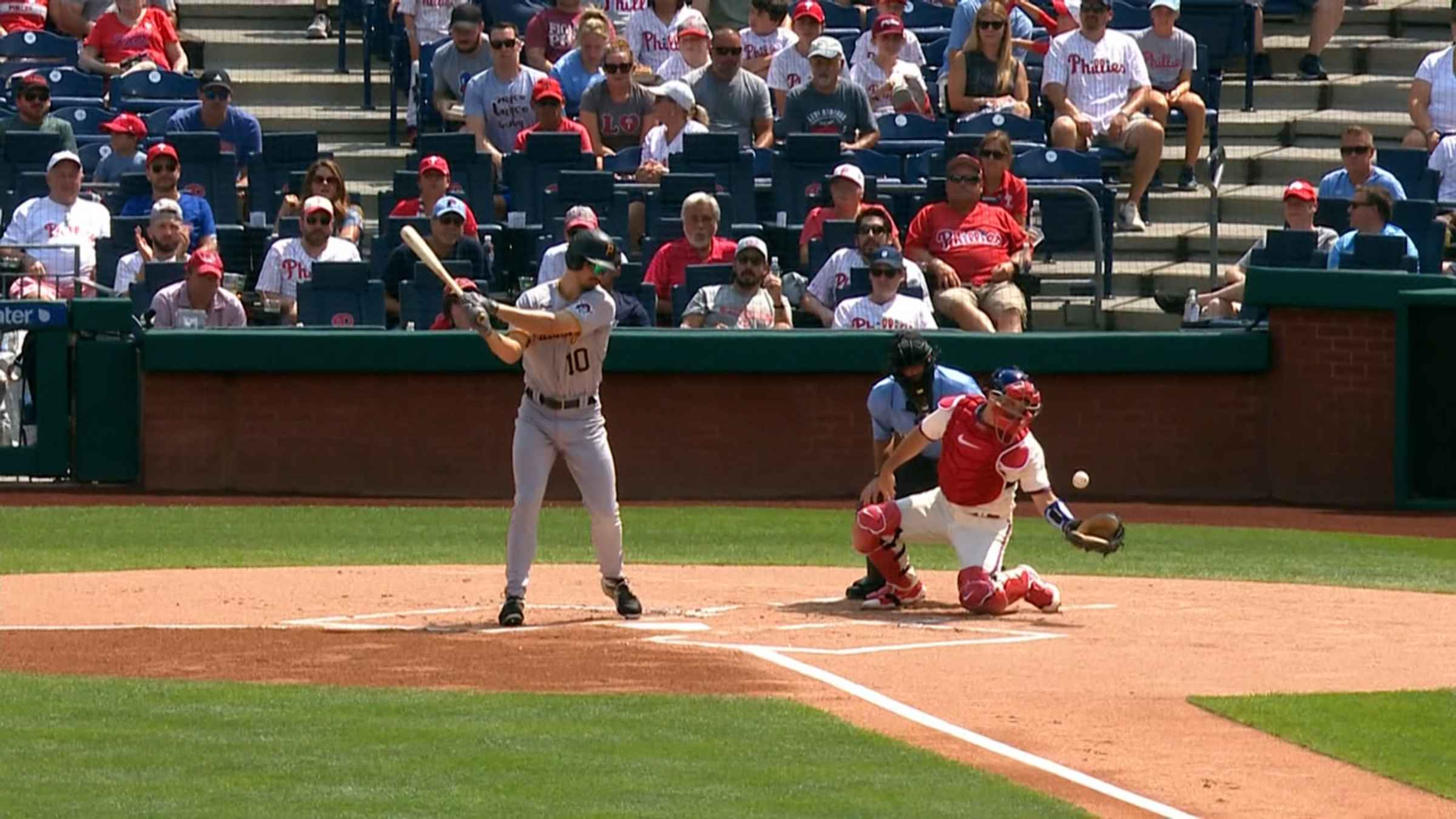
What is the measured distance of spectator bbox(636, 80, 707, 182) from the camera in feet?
59.2

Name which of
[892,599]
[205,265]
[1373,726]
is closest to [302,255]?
[205,265]

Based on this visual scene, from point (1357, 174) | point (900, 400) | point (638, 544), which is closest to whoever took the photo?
point (900, 400)

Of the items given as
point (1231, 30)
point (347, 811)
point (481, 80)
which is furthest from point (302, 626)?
point (1231, 30)

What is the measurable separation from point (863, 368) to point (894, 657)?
233 inches

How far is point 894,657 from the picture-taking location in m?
10.4

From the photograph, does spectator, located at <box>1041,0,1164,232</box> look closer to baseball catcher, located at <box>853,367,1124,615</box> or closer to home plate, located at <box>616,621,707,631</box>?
baseball catcher, located at <box>853,367,1124,615</box>

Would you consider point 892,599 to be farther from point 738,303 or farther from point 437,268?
point 738,303

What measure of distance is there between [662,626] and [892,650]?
1.19m

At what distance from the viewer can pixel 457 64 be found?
19328mm

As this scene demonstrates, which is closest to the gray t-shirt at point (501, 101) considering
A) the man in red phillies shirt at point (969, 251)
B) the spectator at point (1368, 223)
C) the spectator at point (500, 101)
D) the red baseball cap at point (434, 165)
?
the spectator at point (500, 101)

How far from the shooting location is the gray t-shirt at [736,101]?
18781mm

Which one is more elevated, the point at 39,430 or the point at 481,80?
the point at 481,80

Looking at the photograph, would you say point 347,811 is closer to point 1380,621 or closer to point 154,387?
point 1380,621

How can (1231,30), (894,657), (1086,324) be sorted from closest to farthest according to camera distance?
(894,657), (1086,324), (1231,30)
